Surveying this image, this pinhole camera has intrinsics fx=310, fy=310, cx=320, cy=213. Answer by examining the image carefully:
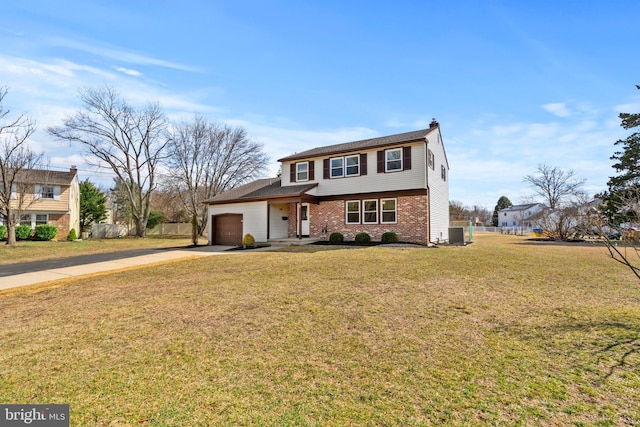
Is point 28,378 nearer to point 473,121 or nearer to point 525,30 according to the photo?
point 525,30

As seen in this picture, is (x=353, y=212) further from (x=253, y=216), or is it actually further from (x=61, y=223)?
(x=61, y=223)

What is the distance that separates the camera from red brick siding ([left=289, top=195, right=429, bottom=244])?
16.4 meters

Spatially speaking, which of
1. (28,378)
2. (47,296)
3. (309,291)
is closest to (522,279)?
(309,291)

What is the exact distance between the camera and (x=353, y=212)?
18328 mm

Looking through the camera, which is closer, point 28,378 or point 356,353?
point 28,378

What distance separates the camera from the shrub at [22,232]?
27.2 m

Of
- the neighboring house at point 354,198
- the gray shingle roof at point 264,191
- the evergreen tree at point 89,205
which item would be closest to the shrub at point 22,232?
the evergreen tree at point 89,205

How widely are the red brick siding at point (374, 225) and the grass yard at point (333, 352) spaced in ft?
29.5

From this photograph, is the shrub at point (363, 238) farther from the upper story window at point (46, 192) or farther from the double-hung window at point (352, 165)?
the upper story window at point (46, 192)

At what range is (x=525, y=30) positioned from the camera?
982cm

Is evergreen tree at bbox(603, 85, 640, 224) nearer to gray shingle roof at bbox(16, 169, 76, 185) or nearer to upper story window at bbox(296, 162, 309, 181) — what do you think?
upper story window at bbox(296, 162, 309, 181)

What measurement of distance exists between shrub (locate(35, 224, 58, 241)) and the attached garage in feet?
59.4

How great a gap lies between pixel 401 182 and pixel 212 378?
15130mm

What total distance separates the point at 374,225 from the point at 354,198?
1987 mm
